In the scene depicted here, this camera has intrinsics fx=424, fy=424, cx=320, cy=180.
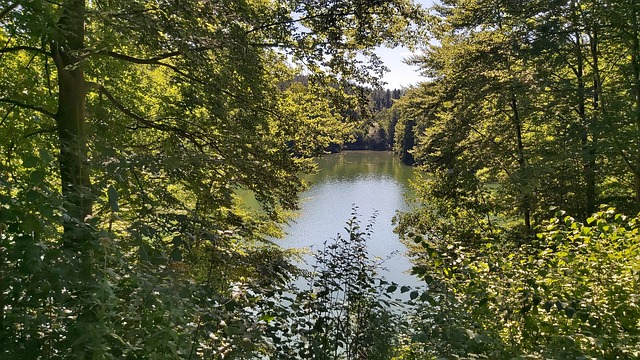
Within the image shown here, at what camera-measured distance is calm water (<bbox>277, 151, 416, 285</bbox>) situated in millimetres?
14703

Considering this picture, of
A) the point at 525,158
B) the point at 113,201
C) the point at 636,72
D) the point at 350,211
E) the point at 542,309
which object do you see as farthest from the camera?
the point at 350,211

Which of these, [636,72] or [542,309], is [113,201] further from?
[636,72]

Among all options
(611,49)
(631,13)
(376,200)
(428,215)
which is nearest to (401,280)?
(428,215)

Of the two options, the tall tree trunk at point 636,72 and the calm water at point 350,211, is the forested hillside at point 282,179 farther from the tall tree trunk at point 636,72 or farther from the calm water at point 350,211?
the calm water at point 350,211

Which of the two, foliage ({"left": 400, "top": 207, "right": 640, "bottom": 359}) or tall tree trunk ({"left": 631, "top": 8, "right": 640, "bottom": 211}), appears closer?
foliage ({"left": 400, "top": 207, "right": 640, "bottom": 359})

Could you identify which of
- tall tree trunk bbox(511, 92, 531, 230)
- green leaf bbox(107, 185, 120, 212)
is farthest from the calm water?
green leaf bbox(107, 185, 120, 212)

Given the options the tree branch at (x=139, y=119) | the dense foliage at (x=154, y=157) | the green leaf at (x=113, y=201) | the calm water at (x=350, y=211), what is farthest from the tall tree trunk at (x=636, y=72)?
the green leaf at (x=113, y=201)

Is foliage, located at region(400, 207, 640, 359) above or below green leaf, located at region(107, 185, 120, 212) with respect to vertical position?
below

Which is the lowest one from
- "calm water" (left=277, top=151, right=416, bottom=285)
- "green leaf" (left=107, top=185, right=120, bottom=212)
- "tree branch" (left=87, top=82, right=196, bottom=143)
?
"calm water" (left=277, top=151, right=416, bottom=285)

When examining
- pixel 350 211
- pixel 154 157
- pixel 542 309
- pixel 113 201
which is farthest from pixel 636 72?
pixel 350 211

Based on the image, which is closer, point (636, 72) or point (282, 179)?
point (282, 179)

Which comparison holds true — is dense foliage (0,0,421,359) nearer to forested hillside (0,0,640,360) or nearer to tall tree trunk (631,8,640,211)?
forested hillside (0,0,640,360)

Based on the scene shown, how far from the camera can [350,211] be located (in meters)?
24.2

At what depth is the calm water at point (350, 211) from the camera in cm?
1470
